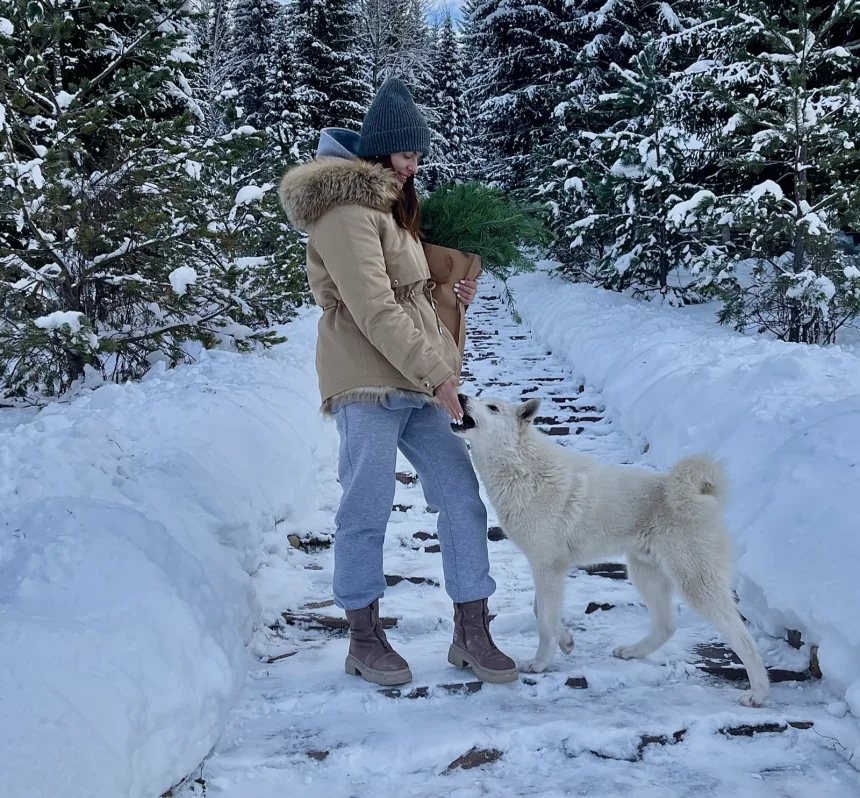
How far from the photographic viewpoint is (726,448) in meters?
4.63

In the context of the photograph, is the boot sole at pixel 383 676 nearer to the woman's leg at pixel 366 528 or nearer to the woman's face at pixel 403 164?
the woman's leg at pixel 366 528

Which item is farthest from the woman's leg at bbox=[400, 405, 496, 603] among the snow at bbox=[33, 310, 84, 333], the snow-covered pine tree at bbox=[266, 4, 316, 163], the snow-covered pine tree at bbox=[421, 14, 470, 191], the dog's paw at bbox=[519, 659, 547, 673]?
the snow-covered pine tree at bbox=[421, 14, 470, 191]

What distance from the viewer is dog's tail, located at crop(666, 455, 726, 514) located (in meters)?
3.11

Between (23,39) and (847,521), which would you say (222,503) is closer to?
(847,521)

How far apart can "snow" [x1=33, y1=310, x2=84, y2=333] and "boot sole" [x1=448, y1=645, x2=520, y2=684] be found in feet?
14.7

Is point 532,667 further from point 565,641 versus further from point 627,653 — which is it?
point 627,653

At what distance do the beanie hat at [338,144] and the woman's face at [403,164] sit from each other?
204mm

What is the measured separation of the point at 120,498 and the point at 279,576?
1.13 meters

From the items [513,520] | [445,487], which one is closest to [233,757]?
[445,487]

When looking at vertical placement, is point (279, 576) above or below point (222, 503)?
below

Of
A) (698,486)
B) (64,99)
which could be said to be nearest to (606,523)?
(698,486)

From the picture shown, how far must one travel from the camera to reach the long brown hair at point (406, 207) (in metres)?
3.03

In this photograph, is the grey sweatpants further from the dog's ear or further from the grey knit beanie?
the grey knit beanie

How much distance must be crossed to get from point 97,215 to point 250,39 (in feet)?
91.5
